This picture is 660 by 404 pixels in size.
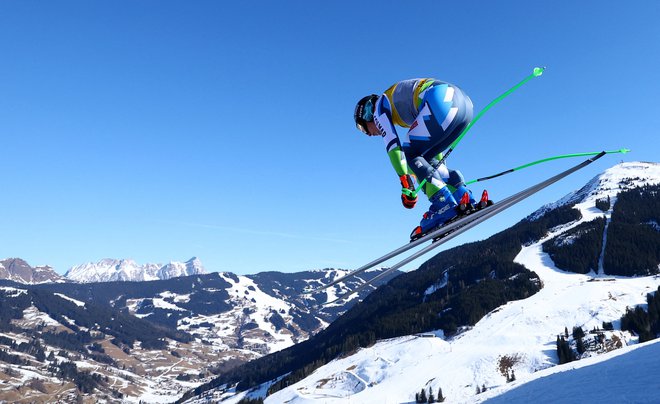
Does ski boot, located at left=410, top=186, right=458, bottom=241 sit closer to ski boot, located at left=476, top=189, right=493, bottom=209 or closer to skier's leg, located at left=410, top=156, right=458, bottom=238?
skier's leg, located at left=410, top=156, right=458, bottom=238

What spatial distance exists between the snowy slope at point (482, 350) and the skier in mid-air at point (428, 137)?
8537 cm

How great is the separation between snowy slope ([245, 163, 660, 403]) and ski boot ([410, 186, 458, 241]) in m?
85.2

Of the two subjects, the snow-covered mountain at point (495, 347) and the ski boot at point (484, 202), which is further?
the snow-covered mountain at point (495, 347)

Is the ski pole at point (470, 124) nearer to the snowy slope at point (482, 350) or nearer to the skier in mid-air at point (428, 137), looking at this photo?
the skier in mid-air at point (428, 137)

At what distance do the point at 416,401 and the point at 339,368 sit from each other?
51.5 metres

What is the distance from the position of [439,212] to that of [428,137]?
1383 millimetres

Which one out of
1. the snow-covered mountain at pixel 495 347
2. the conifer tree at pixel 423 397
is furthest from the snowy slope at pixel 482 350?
the conifer tree at pixel 423 397

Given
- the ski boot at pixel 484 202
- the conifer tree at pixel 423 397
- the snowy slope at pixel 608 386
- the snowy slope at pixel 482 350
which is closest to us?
the ski boot at pixel 484 202

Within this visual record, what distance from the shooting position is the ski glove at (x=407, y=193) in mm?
7680

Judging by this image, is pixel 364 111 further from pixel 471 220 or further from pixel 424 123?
pixel 471 220

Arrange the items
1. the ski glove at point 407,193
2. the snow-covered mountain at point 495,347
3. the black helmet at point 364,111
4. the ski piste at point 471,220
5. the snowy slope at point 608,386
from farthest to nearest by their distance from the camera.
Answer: the snow-covered mountain at point 495,347, the snowy slope at point 608,386, the black helmet at point 364,111, the ski glove at point 407,193, the ski piste at point 471,220

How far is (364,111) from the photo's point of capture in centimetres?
918

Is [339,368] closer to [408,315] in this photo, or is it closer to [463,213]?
[408,315]

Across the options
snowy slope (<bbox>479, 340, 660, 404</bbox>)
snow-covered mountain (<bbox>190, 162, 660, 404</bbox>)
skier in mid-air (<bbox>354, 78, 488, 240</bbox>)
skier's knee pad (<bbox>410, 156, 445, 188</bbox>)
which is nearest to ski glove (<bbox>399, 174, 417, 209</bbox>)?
skier in mid-air (<bbox>354, 78, 488, 240</bbox>)
